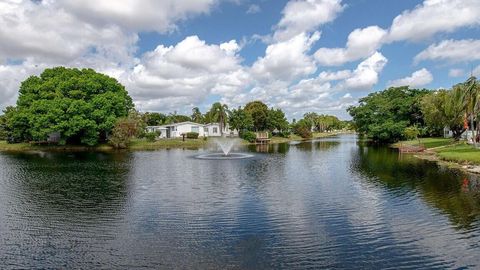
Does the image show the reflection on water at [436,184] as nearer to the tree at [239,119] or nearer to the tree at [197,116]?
the tree at [239,119]

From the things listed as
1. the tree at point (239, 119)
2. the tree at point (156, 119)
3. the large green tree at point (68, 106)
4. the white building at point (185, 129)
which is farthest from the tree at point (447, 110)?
the tree at point (156, 119)

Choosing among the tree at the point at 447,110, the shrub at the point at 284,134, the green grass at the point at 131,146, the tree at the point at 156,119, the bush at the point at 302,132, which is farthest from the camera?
the bush at the point at 302,132

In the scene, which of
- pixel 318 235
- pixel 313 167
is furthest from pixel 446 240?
pixel 313 167

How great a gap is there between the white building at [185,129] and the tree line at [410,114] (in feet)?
134

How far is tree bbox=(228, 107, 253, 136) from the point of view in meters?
115

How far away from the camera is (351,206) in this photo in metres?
22.6

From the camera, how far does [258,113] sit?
124 metres

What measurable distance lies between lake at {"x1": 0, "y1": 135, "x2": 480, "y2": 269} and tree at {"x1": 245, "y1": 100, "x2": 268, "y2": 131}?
89.3m

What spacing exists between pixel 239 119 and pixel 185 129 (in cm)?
1728

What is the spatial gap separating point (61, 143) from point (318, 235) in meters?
71.7

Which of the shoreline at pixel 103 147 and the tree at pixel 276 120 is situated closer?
the shoreline at pixel 103 147

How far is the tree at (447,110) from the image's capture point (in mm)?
55469

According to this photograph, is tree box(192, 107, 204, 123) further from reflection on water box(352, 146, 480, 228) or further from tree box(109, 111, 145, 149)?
reflection on water box(352, 146, 480, 228)

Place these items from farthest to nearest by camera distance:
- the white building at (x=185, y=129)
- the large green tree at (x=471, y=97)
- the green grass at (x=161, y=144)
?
the white building at (x=185, y=129), the green grass at (x=161, y=144), the large green tree at (x=471, y=97)
